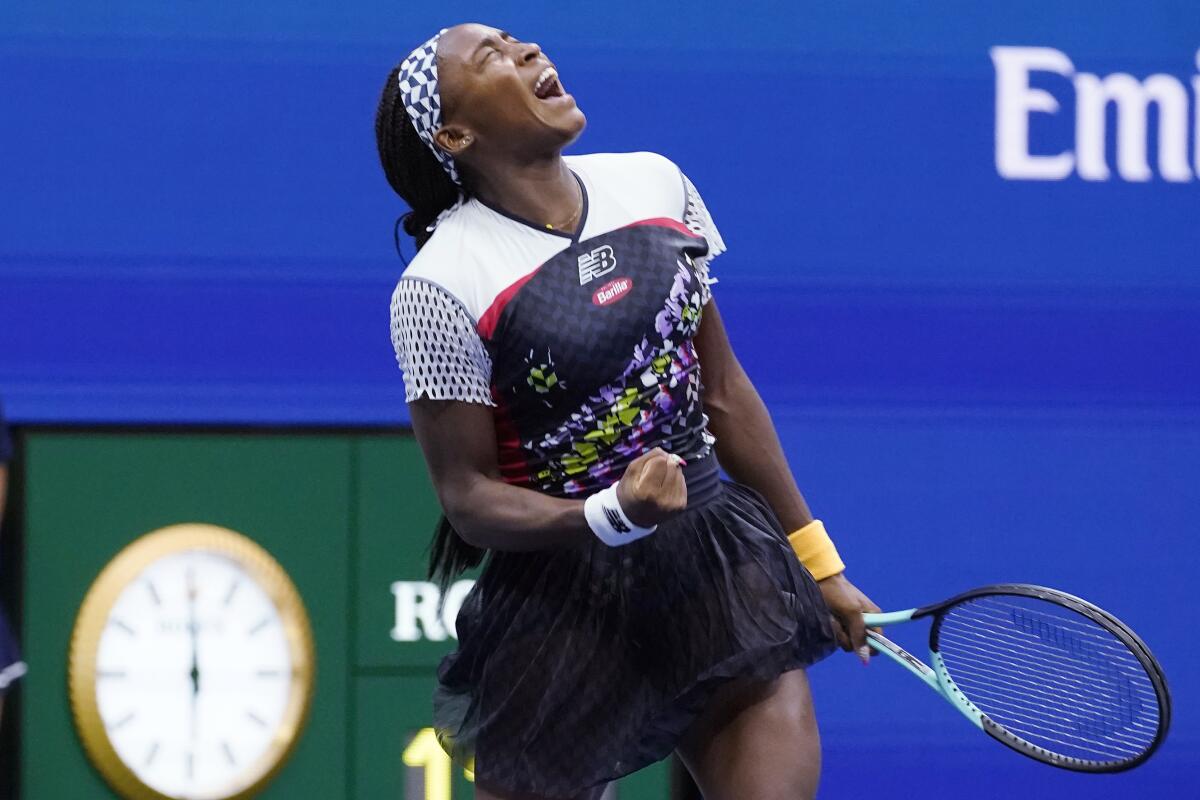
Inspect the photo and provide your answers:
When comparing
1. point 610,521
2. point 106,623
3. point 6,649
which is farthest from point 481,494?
point 106,623

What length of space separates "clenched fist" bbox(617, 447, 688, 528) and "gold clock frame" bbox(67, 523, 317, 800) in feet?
4.89

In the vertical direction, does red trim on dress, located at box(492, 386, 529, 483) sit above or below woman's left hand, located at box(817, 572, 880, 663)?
above

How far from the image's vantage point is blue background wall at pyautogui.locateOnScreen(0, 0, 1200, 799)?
136 inches

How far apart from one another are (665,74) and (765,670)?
167 centimetres

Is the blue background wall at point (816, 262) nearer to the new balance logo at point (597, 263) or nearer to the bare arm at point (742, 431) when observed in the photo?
the bare arm at point (742, 431)

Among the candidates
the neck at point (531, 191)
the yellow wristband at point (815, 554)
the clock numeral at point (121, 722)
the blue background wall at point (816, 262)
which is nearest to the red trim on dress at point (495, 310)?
the neck at point (531, 191)

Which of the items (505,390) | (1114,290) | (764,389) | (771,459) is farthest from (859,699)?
(505,390)

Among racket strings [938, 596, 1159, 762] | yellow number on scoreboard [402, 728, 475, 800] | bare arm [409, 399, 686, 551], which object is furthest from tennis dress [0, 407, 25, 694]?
racket strings [938, 596, 1159, 762]

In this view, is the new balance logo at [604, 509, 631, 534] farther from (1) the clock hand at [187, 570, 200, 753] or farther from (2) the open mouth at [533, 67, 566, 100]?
(1) the clock hand at [187, 570, 200, 753]

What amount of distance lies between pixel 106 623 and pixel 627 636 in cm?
136

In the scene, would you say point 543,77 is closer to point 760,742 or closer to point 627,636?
point 627,636

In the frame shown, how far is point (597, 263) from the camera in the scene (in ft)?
7.25

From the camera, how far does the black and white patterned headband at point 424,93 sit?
2.22 meters

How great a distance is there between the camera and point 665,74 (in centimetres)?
361
